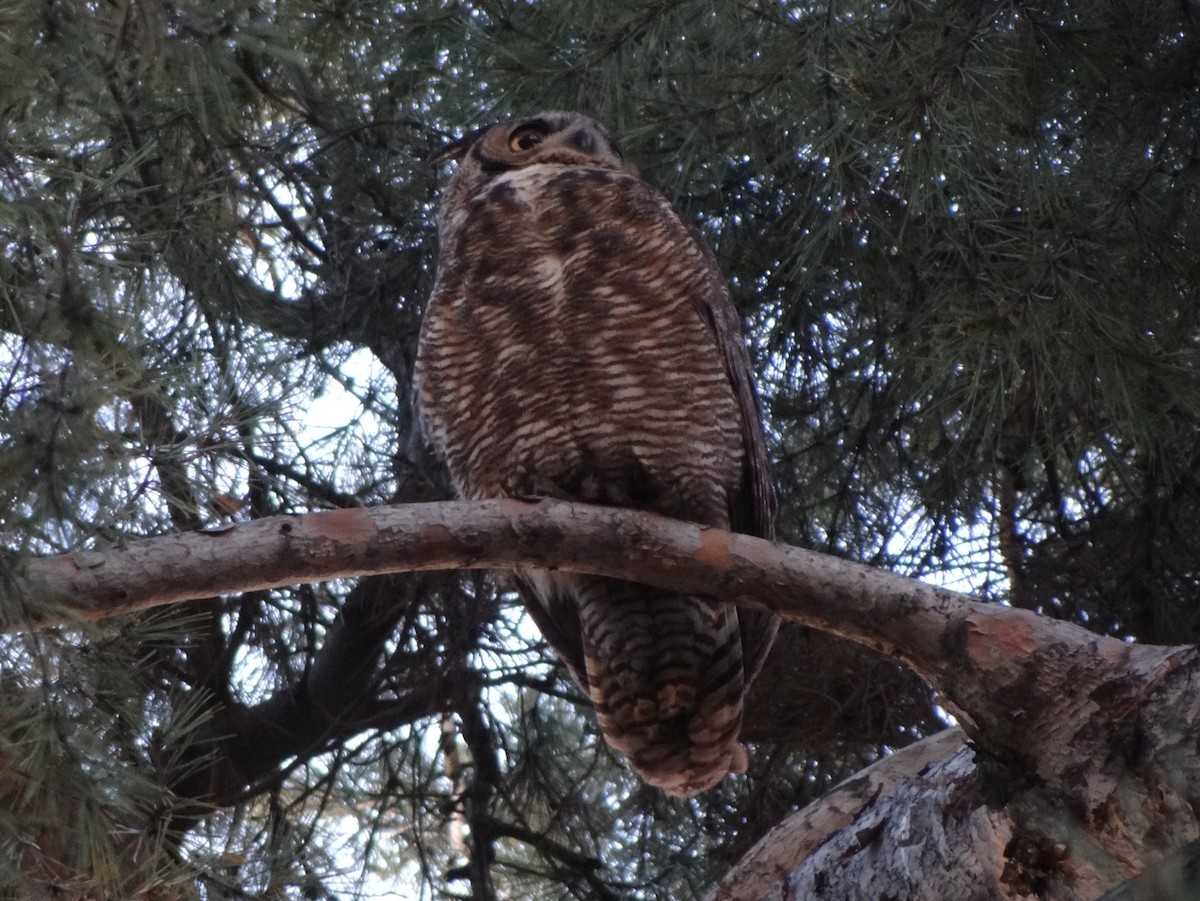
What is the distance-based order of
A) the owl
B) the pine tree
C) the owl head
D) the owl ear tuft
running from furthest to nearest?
1. the owl ear tuft
2. the owl head
3. the owl
4. the pine tree

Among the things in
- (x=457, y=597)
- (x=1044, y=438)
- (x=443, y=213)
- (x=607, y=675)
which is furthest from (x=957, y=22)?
(x=457, y=597)

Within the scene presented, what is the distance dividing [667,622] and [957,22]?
156 centimetres

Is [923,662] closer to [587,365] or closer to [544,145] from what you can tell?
[587,365]

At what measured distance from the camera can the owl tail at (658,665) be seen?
10.5ft

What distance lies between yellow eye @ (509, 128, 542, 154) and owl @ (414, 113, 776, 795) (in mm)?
472

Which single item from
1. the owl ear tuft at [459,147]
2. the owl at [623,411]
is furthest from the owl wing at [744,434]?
the owl ear tuft at [459,147]

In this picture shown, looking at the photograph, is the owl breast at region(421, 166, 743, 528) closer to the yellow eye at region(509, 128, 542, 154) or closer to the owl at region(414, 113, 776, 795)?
the owl at region(414, 113, 776, 795)

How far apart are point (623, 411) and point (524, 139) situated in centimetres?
107

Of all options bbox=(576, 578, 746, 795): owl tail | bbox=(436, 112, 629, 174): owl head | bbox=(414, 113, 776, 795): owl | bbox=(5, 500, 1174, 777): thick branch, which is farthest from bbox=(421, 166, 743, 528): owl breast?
bbox=(5, 500, 1174, 777): thick branch

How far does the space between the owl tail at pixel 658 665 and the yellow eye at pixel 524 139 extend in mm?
1308

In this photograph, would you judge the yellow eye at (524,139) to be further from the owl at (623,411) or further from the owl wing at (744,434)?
the owl wing at (744,434)

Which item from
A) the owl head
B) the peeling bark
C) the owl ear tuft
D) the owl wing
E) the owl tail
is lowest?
the peeling bark

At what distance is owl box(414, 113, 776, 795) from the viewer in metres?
3.19

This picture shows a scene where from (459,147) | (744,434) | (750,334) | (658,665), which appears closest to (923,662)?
(658,665)
